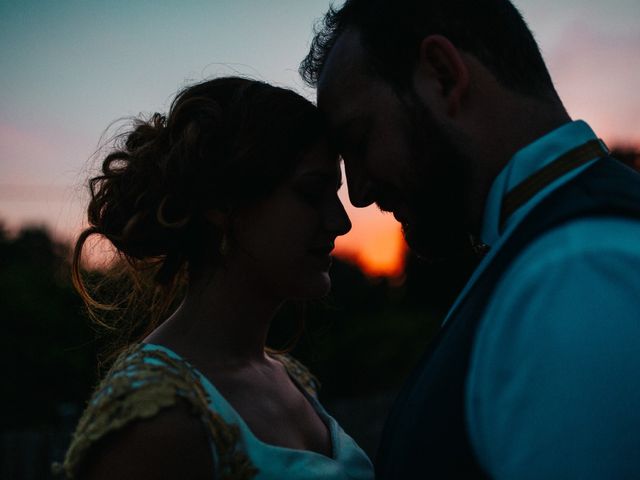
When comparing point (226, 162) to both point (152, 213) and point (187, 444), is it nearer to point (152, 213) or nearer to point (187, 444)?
point (152, 213)

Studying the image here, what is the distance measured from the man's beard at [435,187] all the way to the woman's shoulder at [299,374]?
993 millimetres

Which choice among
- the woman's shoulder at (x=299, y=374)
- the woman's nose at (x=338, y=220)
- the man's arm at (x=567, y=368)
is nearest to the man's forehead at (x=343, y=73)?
the woman's nose at (x=338, y=220)

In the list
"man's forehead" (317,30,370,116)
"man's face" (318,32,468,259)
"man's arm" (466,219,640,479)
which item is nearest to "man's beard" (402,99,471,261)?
"man's face" (318,32,468,259)

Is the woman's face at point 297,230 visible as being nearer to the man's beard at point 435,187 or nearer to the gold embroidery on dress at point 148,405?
the man's beard at point 435,187

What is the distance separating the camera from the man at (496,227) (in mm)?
1203

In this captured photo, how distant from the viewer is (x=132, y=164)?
2406mm

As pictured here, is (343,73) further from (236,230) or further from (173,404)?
(173,404)

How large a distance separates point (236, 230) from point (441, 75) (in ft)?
3.15

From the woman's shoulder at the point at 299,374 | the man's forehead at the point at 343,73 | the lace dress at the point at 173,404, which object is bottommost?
the woman's shoulder at the point at 299,374

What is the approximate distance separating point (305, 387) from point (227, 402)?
2.59 ft

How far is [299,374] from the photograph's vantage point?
2.90 meters

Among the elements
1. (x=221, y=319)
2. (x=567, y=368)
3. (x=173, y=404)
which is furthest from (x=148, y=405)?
(x=567, y=368)

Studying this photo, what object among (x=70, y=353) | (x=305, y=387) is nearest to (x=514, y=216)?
(x=305, y=387)

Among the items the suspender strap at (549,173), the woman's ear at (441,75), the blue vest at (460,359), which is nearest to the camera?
the blue vest at (460,359)
